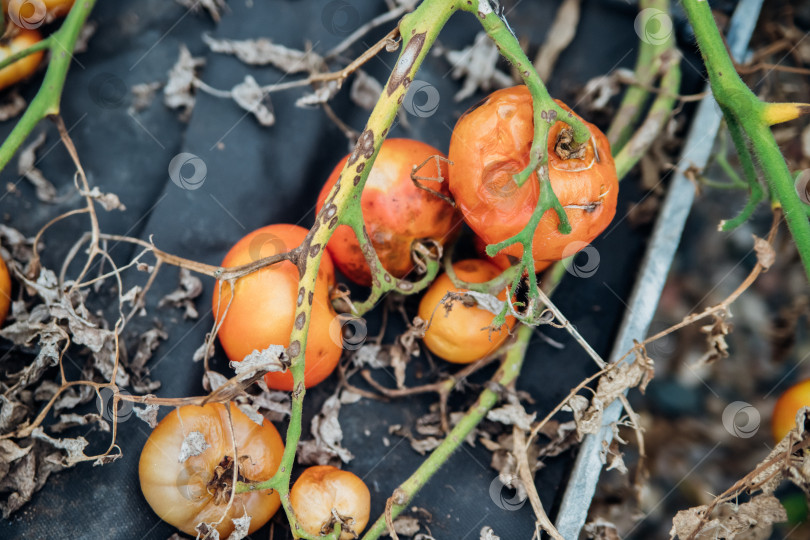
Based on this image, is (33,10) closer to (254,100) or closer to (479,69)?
(254,100)

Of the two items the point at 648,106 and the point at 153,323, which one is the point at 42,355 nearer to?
the point at 153,323

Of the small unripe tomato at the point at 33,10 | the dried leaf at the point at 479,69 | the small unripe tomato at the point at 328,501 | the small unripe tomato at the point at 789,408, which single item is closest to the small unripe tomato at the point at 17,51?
the small unripe tomato at the point at 33,10

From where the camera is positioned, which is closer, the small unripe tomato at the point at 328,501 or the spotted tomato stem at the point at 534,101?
the spotted tomato stem at the point at 534,101

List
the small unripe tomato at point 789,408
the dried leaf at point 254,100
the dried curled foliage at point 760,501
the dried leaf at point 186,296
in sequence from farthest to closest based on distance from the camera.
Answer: the dried leaf at point 254,100
the dried leaf at point 186,296
the small unripe tomato at point 789,408
the dried curled foliage at point 760,501

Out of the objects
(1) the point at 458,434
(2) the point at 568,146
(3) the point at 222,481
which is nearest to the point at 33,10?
(3) the point at 222,481

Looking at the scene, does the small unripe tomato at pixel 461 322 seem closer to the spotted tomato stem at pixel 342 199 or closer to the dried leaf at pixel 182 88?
the spotted tomato stem at pixel 342 199
